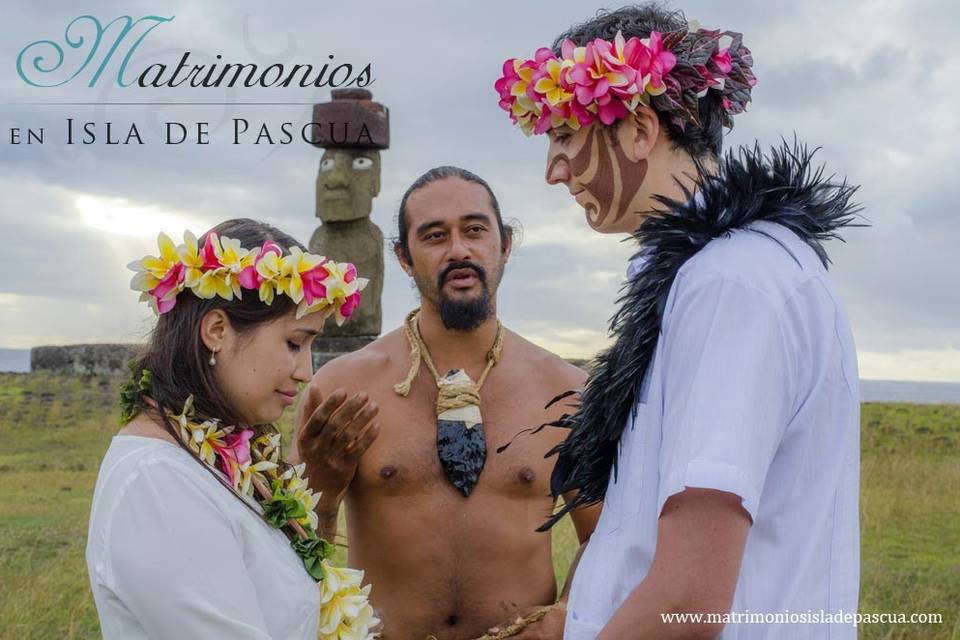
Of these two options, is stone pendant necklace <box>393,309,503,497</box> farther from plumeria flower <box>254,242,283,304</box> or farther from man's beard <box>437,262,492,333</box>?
plumeria flower <box>254,242,283,304</box>

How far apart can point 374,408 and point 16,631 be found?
12.9 feet

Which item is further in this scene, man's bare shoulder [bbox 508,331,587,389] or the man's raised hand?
man's bare shoulder [bbox 508,331,587,389]

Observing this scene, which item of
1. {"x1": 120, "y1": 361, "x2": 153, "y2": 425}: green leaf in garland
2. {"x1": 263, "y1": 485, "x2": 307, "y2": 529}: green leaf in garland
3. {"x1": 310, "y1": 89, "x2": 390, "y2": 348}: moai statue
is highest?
{"x1": 310, "y1": 89, "x2": 390, "y2": 348}: moai statue

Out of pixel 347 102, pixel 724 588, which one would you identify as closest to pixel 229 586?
pixel 724 588

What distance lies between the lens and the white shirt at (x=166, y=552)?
2.32m

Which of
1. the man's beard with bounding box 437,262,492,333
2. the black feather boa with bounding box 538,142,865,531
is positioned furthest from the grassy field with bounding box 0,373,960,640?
the black feather boa with bounding box 538,142,865,531

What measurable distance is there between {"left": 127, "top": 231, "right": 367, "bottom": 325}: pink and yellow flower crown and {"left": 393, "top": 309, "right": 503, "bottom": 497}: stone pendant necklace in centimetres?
135

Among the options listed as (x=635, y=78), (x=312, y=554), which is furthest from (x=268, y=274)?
(x=635, y=78)

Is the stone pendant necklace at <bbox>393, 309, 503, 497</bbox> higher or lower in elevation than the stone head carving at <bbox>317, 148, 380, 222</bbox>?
lower

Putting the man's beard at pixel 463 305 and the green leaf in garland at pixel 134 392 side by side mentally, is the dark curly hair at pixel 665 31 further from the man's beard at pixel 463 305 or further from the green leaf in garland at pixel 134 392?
the man's beard at pixel 463 305

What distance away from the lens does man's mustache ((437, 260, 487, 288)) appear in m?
4.18

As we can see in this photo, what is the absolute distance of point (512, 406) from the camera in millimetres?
4227

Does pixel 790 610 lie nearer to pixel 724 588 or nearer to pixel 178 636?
pixel 724 588

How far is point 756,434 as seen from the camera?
5.98 feet
